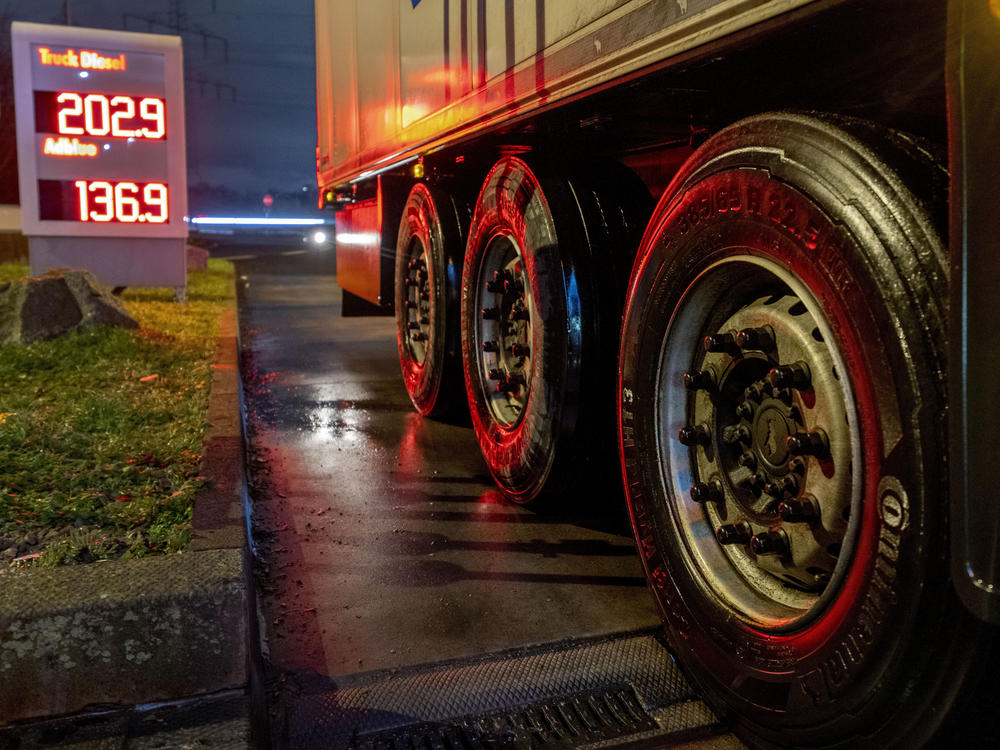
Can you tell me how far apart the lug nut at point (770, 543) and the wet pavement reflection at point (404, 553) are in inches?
35.1

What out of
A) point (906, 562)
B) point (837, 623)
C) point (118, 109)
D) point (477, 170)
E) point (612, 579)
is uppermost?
point (118, 109)

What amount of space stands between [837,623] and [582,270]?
5.99ft

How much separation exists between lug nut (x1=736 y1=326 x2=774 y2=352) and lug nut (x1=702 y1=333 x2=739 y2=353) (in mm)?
46

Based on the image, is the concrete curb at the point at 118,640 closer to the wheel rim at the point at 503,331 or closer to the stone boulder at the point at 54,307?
the wheel rim at the point at 503,331

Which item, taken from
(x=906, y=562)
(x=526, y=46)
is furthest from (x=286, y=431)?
(x=906, y=562)

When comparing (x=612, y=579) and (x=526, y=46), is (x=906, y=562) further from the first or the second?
(x=526, y=46)

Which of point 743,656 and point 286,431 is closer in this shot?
point 743,656

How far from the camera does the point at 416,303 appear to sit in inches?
234

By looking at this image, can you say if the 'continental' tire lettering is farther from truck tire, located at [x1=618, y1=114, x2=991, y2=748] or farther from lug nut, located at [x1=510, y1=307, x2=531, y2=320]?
lug nut, located at [x1=510, y1=307, x2=531, y2=320]

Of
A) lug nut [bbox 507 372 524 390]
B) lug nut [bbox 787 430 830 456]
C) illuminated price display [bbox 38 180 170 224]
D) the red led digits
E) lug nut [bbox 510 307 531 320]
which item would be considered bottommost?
lug nut [bbox 507 372 524 390]

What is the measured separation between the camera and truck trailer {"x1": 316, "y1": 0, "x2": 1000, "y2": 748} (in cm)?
149

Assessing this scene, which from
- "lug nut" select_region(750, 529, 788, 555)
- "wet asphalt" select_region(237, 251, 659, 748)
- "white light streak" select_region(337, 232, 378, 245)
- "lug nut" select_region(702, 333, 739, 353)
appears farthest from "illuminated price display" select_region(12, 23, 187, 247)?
"lug nut" select_region(750, 529, 788, 555)

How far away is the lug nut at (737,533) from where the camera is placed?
7.26 feet

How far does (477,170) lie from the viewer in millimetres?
4910
